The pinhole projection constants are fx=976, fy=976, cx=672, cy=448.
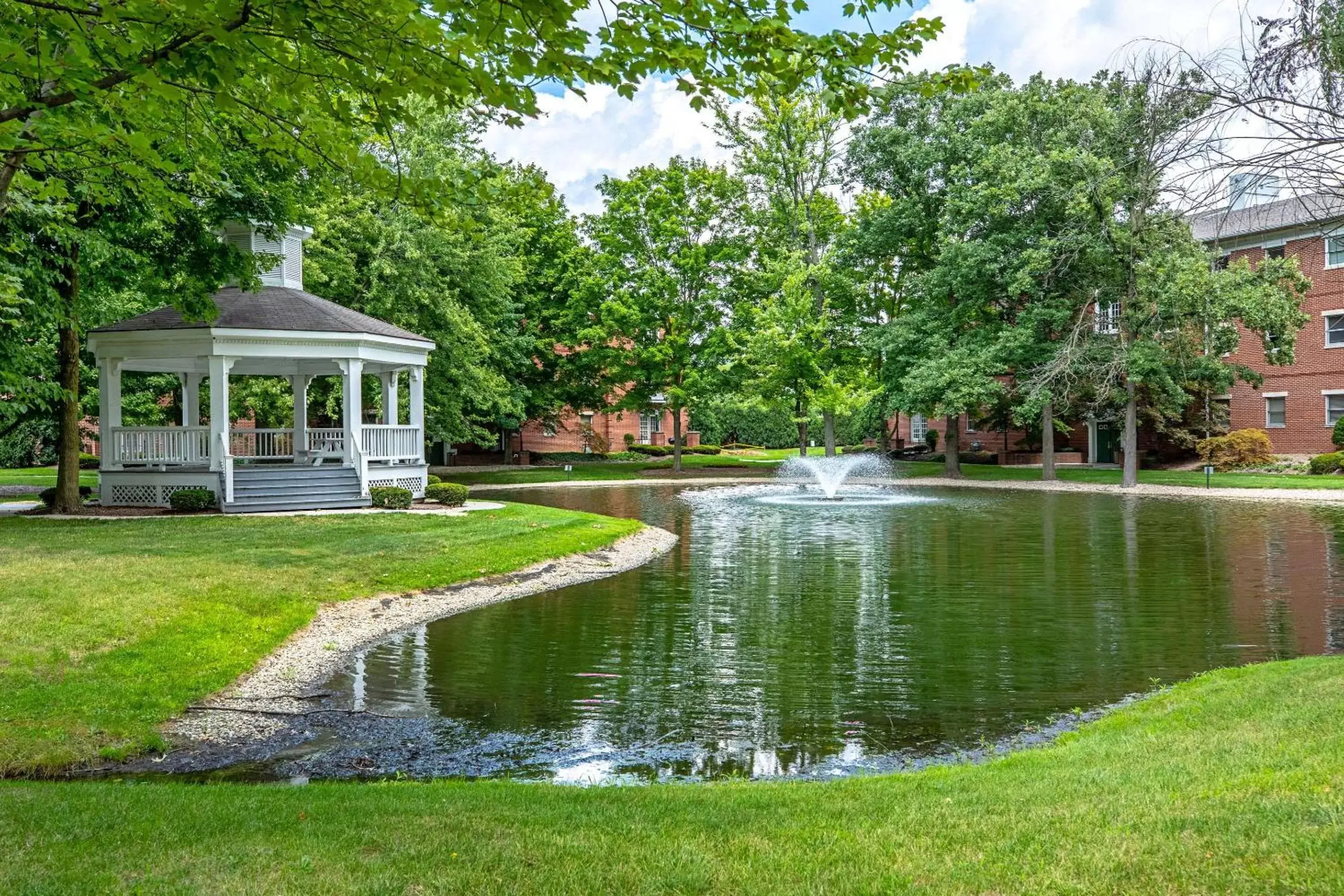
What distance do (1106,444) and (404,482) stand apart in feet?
113

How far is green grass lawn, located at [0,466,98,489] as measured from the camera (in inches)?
1268

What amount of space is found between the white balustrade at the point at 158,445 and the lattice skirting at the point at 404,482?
12.7 feet

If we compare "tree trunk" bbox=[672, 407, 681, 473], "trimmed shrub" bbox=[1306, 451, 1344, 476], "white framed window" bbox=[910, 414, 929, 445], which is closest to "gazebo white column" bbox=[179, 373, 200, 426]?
"tree trunk" bbox=[672, 407, 681, 473]

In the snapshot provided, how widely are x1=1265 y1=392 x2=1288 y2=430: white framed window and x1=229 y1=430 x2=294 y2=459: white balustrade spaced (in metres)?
36.0

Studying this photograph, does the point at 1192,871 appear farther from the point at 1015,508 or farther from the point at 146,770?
the point at 1015,508

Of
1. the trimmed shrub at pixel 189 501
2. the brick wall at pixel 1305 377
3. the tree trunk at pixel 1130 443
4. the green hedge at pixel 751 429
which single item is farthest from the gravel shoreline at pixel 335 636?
the green hedge at pixel 751 429

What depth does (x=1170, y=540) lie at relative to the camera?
1905cm

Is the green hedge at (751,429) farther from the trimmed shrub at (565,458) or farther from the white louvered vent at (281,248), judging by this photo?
the white louvered vent at (281,248)

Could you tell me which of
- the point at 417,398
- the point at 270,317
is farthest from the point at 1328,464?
the point at 270,317

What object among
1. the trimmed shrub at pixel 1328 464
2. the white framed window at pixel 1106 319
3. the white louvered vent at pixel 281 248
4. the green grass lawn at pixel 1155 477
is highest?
the white louvered vent at pixel 281 248

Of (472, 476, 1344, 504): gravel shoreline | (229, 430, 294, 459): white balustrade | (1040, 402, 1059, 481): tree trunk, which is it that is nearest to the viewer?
(229, 430, 294, 459): white balustrade

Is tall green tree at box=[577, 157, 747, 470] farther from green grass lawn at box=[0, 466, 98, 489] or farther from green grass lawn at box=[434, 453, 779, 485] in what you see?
green grass lawn at box=[0, 466, 98, 489]

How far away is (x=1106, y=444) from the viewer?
4547 centimetres

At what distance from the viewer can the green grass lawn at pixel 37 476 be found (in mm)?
32219
